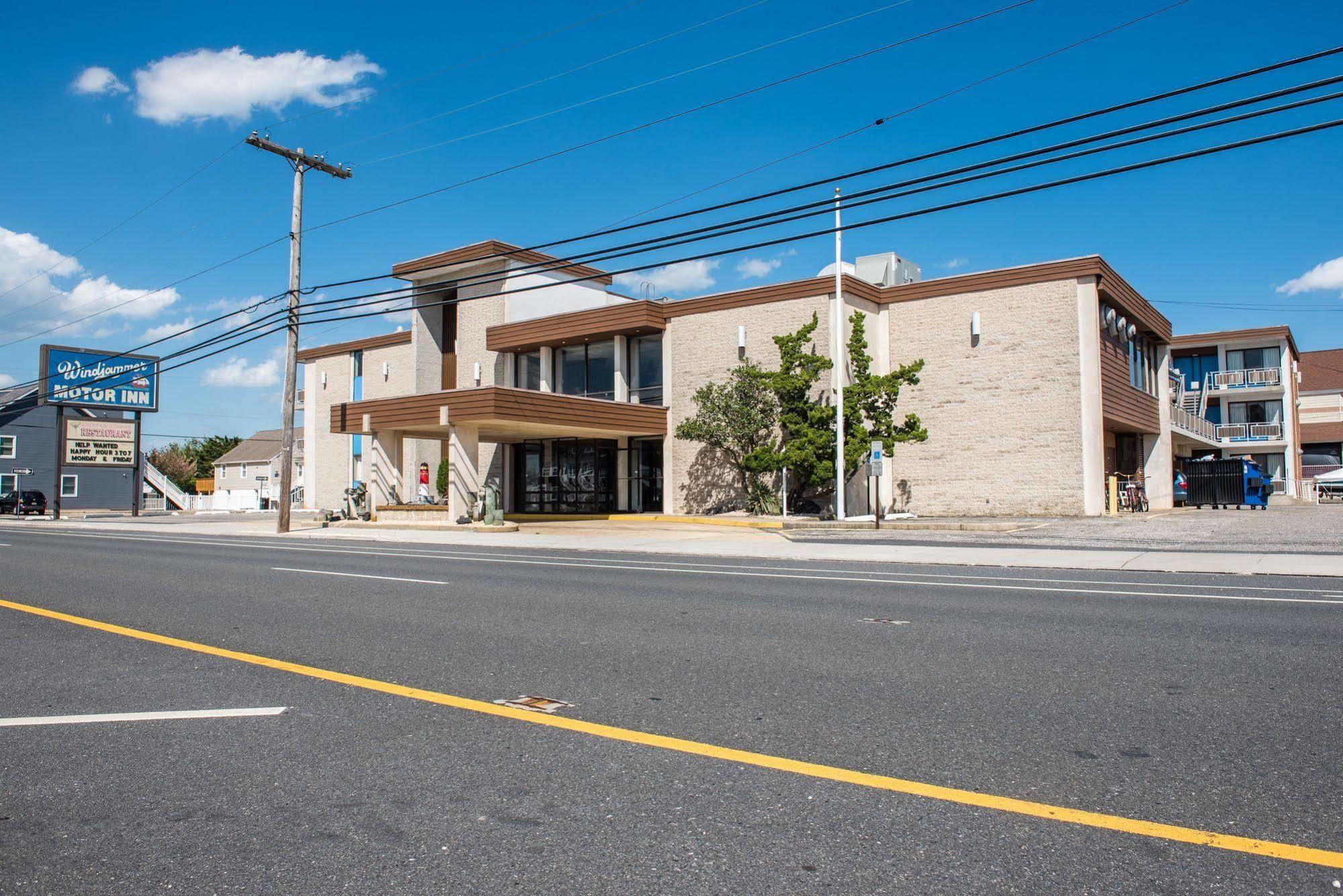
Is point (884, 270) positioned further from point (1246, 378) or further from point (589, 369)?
point (1246, 378)

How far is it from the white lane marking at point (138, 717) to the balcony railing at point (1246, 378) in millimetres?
55477

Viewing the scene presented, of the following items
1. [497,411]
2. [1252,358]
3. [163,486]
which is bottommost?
[163,486]

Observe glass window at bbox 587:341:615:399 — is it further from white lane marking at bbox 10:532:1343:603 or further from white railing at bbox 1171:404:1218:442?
white railing at bbox 1171:404:1218:442

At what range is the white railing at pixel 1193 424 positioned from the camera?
40659mm

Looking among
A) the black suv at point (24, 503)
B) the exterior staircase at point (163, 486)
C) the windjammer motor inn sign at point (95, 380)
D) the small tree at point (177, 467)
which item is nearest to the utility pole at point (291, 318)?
the windjammer motor inn sign at point (95, 380)

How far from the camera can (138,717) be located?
17.3ft

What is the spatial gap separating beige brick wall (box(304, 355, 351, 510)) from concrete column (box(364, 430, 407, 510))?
12.8m

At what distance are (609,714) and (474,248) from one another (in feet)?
110

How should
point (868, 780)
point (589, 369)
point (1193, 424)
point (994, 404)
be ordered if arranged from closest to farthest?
point (868, 780) → point (994, 404) → point (589, 369) → point (1193, 424)

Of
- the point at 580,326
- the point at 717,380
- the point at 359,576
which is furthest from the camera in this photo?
the point at 580,326

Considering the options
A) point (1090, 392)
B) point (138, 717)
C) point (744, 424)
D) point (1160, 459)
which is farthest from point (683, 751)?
point (1160, 459)

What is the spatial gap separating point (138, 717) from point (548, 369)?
1247 inches

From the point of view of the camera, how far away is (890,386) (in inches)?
1110

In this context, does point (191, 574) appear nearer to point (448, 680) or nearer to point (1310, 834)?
point (448, 680)
